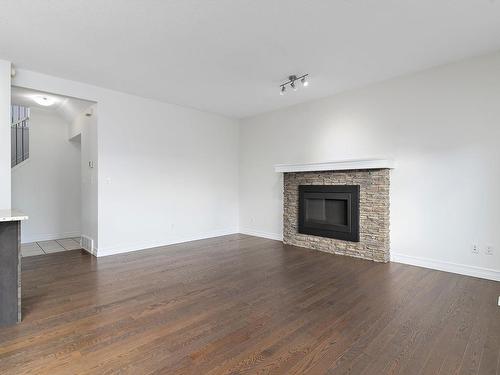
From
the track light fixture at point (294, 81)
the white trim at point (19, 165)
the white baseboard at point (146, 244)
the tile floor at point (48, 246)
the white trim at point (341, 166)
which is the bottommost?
the tile floor at point (48, 246)

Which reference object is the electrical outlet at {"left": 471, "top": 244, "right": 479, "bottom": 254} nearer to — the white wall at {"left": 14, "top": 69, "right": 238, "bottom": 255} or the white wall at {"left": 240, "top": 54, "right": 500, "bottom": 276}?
the white wall at {"left": 240, "top": 54, "right": 500, "bottom": 276}

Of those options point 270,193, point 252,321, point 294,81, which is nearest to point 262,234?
point 270,193

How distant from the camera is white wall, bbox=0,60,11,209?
3.35 meters

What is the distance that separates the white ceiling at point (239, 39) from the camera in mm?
2457

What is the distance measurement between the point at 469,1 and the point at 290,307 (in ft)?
10.4

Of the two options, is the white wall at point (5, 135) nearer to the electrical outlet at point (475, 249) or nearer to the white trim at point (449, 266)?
the white trim at point (449, 266)

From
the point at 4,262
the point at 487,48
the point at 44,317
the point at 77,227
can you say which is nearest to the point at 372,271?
the point at 487,48

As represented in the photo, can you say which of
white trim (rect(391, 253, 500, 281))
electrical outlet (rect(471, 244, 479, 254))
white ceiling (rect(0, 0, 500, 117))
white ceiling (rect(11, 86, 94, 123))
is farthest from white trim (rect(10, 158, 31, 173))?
electrical outlet (rect(471, 244, 479, 254))

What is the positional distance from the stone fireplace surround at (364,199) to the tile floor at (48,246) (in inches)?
176

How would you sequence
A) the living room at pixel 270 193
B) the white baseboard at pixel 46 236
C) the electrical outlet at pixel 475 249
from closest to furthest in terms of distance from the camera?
1. the living room at pixel 270 193
2. the electrical outlet at pixel 475 249
3. the white baseboard at pixel 46 236

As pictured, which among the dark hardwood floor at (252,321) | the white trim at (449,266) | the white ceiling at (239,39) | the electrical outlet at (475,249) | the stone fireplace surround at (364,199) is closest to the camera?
the dark hardwood floor at (252,321)

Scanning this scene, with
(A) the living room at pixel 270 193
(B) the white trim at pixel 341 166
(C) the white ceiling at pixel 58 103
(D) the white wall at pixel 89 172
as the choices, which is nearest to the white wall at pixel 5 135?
(A) the living room at pixel 270 193

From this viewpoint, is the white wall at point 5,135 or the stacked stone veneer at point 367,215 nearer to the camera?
the white wall at point 5,135

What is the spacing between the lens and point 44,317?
2.39 m
